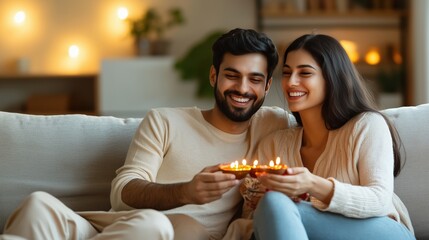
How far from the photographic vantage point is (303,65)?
99.6 inches

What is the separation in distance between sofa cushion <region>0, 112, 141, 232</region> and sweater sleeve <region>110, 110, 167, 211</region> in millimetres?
123

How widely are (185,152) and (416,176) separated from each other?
78 centimetres

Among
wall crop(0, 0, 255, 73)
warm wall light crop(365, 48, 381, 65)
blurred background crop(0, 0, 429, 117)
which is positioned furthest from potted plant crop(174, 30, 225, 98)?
warm wall light crop(365, 48, 381, 65)

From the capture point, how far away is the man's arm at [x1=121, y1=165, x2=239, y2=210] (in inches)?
88.8

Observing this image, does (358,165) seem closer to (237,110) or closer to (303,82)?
(303,82)

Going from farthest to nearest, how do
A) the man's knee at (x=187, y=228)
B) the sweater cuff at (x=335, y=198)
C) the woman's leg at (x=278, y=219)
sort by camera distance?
1. the man's knee at (x=187, y=228)
2. the sweater cuff at (x=335, y=198)
3. the woman's leg at (x=278, y=219)

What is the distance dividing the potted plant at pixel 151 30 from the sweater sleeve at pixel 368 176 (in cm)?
515

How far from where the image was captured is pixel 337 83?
2.53 m

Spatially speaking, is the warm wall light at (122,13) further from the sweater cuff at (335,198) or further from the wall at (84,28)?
the sweater cuff at (335,198)

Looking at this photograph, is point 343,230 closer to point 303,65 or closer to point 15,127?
point 303,65

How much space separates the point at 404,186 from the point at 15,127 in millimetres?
1344

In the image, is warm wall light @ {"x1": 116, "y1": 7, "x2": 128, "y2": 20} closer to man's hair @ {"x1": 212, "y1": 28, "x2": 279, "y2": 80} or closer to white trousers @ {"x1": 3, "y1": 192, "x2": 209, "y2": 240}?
man's hair @ {"x1": 212, "y1": 28, "x2": 279, "y2": 80}

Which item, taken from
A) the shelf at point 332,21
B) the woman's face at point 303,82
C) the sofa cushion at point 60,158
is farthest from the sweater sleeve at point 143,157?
the shelf at point 332,21

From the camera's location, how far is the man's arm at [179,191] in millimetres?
2256
